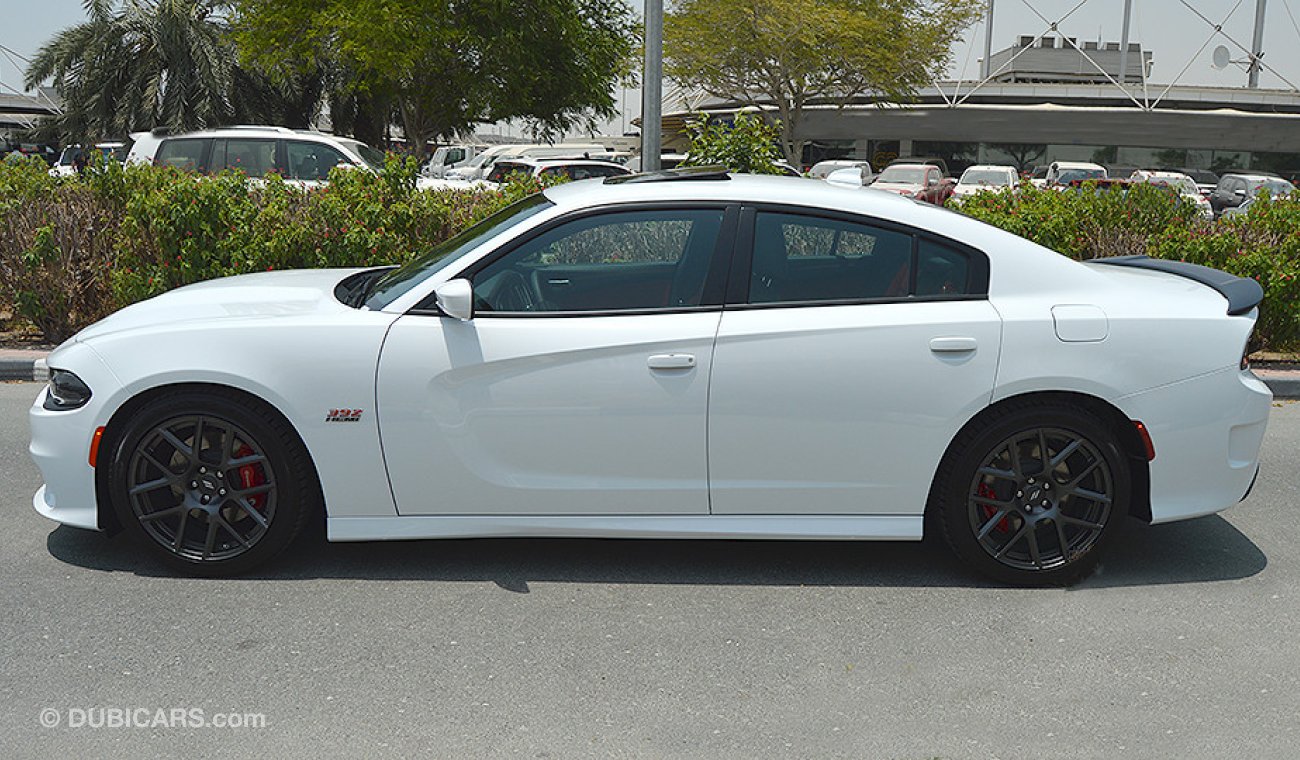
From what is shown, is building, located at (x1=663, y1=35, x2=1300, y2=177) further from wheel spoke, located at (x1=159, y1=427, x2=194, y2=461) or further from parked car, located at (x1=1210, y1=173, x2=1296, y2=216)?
wheel spoke, located at (x1=159, y1=427, x2=194, y2=461)

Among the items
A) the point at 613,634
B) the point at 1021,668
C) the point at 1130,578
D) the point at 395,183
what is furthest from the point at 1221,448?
the point at 395,183

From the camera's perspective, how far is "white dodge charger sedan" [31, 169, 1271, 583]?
14.6 ft

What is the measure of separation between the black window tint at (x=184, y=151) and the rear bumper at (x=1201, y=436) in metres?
14.3

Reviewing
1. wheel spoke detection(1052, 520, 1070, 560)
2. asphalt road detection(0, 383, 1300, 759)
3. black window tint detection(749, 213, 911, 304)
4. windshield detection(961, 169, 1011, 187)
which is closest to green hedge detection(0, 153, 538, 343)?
asphalt road detection(0, 383, 1300, 759)

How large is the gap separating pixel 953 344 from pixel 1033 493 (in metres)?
0.65

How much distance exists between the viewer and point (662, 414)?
14.6 feet

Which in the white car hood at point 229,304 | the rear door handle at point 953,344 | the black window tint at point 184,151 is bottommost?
the rear door handle at point 953,344

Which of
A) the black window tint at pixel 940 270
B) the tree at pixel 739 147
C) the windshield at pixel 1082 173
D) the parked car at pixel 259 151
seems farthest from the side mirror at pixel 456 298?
the windshield at pixel 1082 173

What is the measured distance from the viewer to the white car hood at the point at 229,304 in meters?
4.66

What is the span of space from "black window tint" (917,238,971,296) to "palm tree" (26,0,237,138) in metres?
33.1

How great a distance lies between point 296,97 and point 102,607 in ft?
113

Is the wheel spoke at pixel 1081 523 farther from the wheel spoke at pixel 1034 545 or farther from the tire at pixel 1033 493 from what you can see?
the wheel spoke at pixel 1034 545

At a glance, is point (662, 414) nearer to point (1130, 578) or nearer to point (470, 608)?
point (470, 608)

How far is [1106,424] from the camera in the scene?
4578mm
